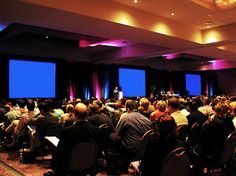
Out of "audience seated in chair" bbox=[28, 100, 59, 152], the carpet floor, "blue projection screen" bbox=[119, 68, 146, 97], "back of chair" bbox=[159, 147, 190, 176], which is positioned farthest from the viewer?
"blue projection screen" bbox=[119, 68, 146, 97]

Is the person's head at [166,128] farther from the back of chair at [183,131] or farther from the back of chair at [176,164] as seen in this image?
the back of chair at [183,131]

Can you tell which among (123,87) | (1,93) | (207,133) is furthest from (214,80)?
(207,133)

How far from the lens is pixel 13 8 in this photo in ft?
18.3

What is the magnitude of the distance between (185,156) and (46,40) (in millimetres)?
11420

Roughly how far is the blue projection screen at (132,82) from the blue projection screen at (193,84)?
4.41 metres

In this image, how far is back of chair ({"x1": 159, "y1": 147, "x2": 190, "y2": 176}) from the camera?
2.15 m

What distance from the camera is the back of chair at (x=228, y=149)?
10.4ft

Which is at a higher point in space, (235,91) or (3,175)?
(235,91)

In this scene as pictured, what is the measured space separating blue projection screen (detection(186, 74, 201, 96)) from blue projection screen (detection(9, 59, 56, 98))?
10.5 meters

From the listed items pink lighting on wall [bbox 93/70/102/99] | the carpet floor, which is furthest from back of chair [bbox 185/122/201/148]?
pink lighting on wall [bbox 93/70/102/99]

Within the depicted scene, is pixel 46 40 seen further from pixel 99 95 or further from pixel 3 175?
pixel 3 175

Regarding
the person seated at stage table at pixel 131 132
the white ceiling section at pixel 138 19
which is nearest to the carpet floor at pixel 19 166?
the person seated at stage table at pixel 131 132

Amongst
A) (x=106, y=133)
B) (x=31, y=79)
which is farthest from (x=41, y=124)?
(x=31, y=79)

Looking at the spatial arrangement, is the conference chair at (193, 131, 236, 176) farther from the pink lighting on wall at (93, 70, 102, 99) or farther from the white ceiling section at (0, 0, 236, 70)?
the pink lighting on wall at (93, 70, 102, 99)
